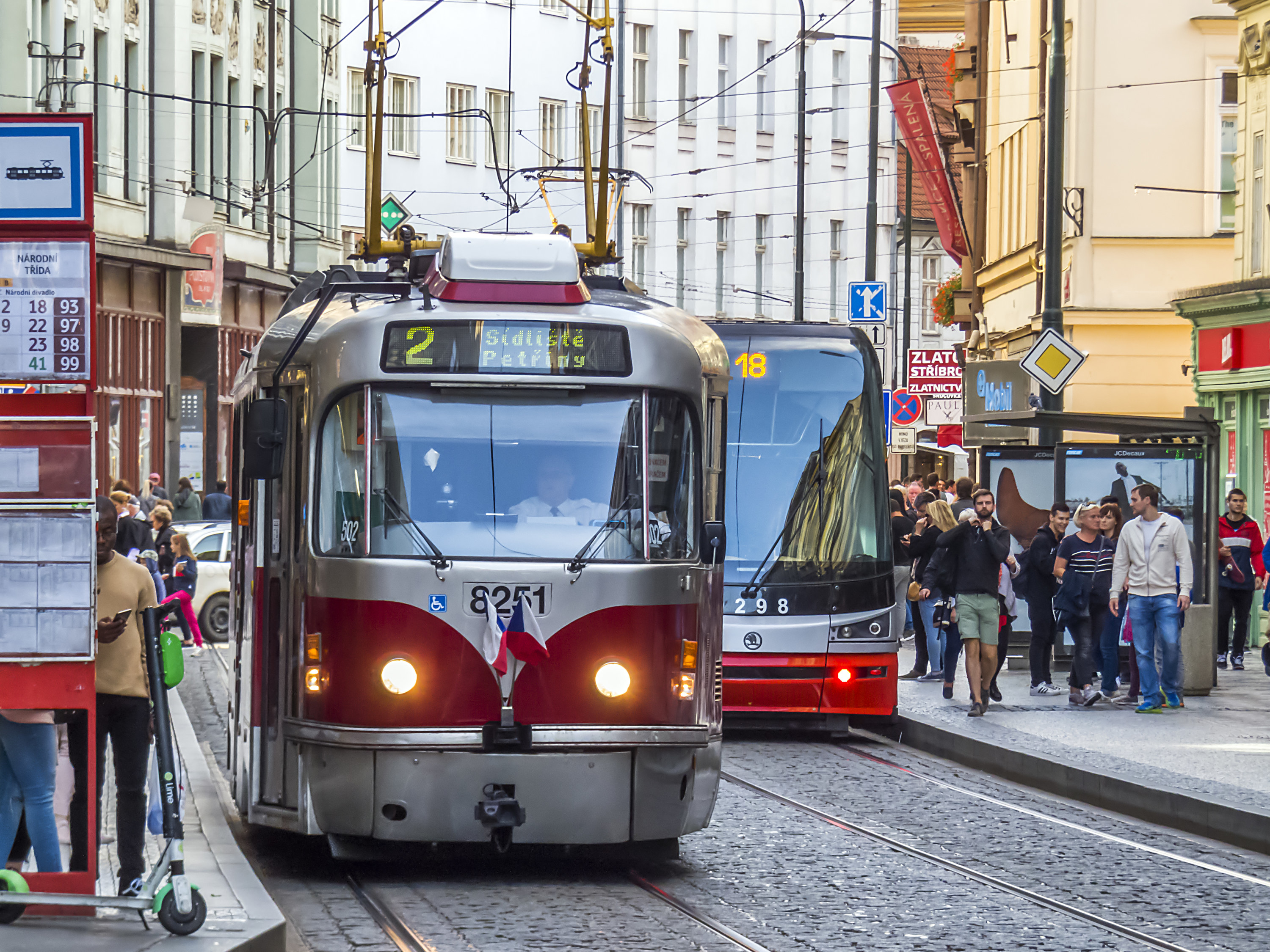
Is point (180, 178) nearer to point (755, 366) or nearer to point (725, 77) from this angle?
point (755, 366)

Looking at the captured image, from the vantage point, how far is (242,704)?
1180cm

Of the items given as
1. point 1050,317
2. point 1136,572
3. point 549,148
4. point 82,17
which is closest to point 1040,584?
point 1136,572

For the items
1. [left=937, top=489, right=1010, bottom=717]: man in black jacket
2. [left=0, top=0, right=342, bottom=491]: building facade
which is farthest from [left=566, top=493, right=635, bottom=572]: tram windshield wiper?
[left=0, top=0, right=342, bottom=491]: building facade

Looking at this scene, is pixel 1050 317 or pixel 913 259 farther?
pixel 913 259

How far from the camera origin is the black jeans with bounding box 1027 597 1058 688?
64.3ft

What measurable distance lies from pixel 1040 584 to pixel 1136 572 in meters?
1.37

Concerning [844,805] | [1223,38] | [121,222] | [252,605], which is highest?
[1223,38]

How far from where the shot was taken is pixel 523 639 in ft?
33.1

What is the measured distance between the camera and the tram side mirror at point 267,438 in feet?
→ 34.4

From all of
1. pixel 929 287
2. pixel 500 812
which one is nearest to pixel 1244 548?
pixel 500 812

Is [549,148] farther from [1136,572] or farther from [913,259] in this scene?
[1136,572]

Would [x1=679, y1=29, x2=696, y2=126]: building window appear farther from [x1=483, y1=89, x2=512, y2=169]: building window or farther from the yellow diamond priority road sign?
the yellow diamond priority road sign

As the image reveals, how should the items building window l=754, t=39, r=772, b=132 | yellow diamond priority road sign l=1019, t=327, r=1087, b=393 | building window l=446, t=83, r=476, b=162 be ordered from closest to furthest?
yellow diamond priority road sign l=1019, t=327, r=1087, b=393, building window l=446, t=83, r=476, b=162, building window l=754, t=39, r=772, b=132

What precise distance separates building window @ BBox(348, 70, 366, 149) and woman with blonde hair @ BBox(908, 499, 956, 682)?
30.5 m
